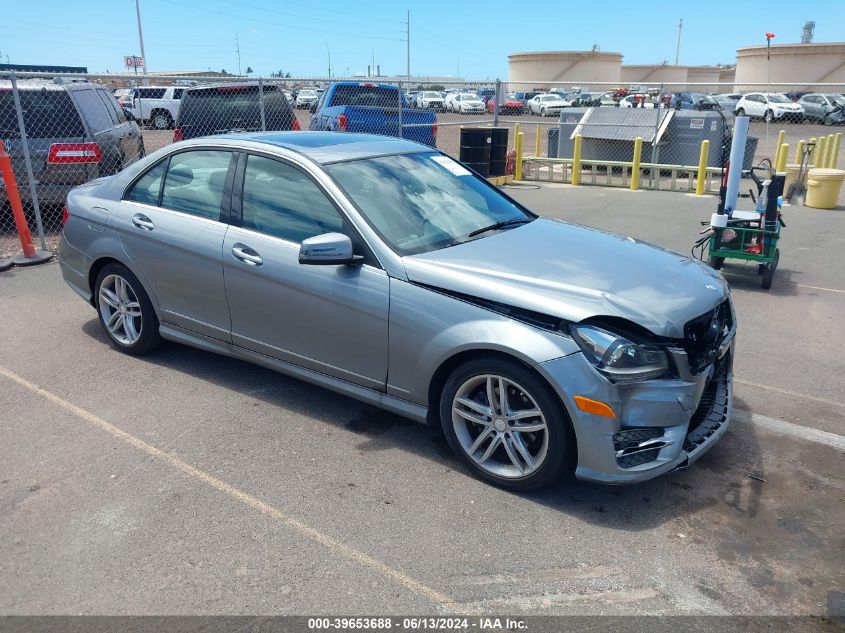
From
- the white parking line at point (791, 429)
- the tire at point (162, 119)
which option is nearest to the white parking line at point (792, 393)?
the white parking line at point (791, 429)

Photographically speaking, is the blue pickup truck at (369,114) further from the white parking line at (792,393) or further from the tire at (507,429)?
the tire at (507,429)

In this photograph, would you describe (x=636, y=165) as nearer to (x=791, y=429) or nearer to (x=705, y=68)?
(x=791, y=429)

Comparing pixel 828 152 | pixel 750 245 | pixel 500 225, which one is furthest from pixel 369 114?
pixel 828 152

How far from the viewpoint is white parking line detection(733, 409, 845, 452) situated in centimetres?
409

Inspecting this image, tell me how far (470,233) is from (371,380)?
3.48ft

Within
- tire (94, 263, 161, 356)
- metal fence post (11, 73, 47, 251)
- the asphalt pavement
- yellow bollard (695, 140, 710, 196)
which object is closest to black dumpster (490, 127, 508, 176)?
yellow bollard (695, 140, 710, 196)

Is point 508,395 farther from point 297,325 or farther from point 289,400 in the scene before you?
point 289,400

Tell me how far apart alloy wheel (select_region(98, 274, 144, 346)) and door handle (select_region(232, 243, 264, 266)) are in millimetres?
1152

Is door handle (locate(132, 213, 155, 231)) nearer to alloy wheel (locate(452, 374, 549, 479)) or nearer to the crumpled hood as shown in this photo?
the crumpled hood

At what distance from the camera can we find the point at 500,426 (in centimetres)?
348

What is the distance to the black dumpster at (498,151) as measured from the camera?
14.3 m

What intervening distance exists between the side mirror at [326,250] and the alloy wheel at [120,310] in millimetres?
1894

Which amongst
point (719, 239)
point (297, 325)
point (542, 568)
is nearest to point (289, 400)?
point (297, 325)

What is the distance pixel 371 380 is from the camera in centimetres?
391
